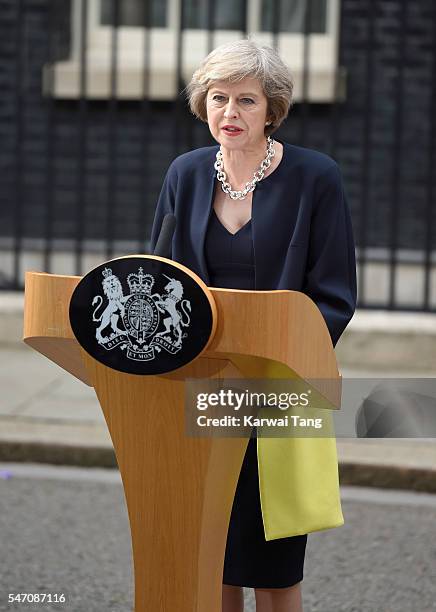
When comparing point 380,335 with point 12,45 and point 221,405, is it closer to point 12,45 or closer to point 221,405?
point 12,45

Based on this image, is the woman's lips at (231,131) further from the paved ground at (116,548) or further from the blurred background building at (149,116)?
the blurred background building at (149,116)

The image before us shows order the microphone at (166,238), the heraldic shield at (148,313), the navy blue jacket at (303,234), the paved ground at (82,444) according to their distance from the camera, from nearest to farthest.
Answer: the heraldic shield at (148,313) < the microphone at (166,238) < the navy blue jacket at (303,234) < the paved ground at (82,444)

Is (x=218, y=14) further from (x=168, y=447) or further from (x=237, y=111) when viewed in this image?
(x=168, y=447)

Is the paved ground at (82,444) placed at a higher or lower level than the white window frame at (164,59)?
lower

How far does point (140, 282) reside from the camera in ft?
8.02

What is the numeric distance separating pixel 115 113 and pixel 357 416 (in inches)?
230

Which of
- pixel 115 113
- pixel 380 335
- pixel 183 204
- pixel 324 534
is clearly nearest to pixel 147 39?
pixel 115 113

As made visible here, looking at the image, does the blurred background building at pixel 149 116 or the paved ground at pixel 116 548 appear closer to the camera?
the paved ground at pixel 116 548

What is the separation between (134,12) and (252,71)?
6349 mm

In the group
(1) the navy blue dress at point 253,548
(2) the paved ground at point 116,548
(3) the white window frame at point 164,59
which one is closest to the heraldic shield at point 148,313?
(1) the navy blue dress at point 253,548

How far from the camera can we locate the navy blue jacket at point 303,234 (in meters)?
2.87

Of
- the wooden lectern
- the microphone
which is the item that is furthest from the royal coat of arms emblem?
the microphone

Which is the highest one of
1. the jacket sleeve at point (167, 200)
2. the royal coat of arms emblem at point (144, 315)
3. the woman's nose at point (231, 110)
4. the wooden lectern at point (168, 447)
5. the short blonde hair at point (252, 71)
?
the short blonde hair at point (252, 71)

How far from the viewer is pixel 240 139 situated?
2.83m
